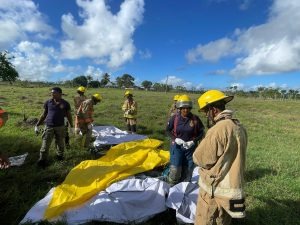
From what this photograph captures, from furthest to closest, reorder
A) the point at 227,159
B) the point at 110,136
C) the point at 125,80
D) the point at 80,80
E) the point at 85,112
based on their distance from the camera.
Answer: the point at 125,80 → the point at 80,80 → the point at 110,136 → the point at 85,112 → the point at 227,159

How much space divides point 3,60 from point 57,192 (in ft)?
9.07

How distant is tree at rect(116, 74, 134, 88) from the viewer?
84.6 meters

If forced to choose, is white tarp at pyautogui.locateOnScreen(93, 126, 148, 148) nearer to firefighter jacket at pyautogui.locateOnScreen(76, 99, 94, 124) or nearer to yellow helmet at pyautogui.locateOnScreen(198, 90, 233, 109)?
firefighter jacket at pyautogui.locateOnScreen(76, 99, 94, 124)

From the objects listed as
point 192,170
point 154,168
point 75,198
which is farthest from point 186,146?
point 75,198

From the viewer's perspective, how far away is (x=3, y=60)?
584cm

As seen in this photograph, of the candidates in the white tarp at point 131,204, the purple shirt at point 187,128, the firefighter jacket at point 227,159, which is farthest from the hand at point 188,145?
the firefighter jacket at point 227,159

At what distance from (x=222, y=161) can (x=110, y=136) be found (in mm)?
6563

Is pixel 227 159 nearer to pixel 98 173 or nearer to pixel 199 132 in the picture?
pixel 199 132

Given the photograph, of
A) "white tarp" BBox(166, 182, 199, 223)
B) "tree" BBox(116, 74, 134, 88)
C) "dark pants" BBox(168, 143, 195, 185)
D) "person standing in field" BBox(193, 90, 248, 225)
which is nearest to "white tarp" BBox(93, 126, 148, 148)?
"dark pants" BBox(168, 143, 195, 185)

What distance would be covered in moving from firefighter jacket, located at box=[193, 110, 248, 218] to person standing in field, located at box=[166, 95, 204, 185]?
2313 millimetres

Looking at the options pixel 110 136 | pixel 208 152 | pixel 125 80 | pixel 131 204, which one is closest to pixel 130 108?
pixel 110 136

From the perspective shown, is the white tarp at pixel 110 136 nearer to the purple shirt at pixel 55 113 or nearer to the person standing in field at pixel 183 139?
the purple shirt at pixel 55 113

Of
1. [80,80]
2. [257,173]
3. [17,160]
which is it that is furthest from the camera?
[80,80]

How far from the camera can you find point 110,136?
359 inches
